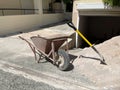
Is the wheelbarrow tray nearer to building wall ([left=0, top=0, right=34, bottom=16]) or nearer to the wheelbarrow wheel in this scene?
the wheelbarrow wheel

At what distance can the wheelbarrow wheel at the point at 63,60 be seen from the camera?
624 cm

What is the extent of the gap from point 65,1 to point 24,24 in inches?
297

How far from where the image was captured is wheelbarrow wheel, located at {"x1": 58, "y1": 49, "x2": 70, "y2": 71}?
6.24 metres

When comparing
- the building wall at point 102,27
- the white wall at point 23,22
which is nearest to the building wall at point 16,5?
the white wall at point 23,22

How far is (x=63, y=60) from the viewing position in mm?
6352

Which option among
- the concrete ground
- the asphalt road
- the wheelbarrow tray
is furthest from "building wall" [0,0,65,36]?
the asphalt road

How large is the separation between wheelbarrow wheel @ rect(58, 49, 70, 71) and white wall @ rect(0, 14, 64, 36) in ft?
25.9

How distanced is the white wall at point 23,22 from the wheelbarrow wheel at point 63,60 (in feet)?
25.9

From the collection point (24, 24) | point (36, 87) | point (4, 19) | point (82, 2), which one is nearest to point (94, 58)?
point (36, 87)

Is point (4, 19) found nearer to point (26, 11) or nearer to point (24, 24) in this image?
point (24, 24)

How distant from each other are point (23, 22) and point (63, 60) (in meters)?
9.75

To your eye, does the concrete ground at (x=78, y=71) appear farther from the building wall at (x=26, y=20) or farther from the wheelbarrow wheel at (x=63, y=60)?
the building wall at (x=26, y=20)

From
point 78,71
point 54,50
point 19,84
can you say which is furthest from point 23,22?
point 19,84

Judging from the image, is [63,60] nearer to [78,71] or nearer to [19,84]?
[78,71]
